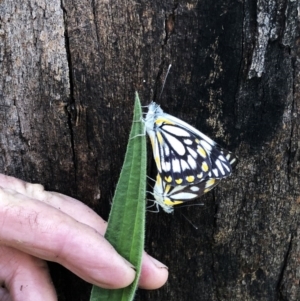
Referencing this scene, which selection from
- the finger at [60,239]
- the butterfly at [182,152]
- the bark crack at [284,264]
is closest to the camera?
the finger at [60,239]

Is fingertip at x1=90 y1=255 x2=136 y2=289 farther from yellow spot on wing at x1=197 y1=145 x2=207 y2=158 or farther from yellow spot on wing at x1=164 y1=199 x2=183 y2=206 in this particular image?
yellow spot on wing at x1=197 y1=145 x2=207 y2=158

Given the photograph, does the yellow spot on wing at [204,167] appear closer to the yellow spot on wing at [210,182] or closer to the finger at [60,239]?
the yellow spot on wing at [210,182]

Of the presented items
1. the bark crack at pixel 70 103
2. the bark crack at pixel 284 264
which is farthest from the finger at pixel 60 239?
the bark crack at pixel 284 264

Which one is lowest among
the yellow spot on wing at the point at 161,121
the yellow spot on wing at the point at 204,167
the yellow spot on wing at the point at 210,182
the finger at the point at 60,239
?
the finger at the point at 60,239

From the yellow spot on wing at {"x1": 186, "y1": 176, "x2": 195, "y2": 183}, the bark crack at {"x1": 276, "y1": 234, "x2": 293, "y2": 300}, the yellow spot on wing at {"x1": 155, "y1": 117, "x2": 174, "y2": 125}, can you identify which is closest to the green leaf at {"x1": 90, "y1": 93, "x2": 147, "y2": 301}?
the yellow spot on wing at {"x1": 155, "y1": 117, "x2": 174, "y2": 125}

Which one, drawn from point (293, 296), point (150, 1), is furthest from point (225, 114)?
point (293, 296)

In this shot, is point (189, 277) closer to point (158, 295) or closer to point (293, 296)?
point (158, 295)

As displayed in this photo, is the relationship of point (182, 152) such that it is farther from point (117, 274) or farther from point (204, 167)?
point (117, 274)
